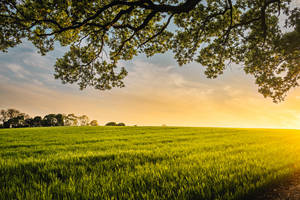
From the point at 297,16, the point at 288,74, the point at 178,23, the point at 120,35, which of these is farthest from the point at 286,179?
the point at 288,74

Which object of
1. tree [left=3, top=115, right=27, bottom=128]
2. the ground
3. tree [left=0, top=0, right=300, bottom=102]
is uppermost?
tree [left=0, top=0, right=300, bottom=102]

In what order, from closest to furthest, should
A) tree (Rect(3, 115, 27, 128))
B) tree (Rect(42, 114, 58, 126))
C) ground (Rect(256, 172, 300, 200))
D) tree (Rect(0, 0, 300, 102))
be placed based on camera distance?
ground (Rect(256, 172, 300, 200)), tree (Rect(0, 0, 300, 102)), tree (Rect(3, 115, 27, 128)), tree (Rect(42, 114, 58, 126))

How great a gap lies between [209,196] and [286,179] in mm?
2802

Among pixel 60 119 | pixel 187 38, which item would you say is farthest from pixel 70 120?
pixel 187 38

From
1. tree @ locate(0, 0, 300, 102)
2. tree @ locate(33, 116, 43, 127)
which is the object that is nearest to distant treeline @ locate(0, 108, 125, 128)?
tree @ locate(33, 116, 43, 127)

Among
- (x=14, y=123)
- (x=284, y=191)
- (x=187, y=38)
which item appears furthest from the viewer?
(x=14, y=123)

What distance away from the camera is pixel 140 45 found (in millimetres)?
10961

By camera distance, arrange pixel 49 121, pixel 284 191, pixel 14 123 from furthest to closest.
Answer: pixel 49 121 → pixel 14 123 → pixel 284 191

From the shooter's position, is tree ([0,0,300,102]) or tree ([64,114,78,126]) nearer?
tree ([0,0,300,102])

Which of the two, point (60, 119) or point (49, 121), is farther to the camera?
point (60, 119)

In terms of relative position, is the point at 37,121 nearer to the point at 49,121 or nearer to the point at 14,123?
the point at 49,121

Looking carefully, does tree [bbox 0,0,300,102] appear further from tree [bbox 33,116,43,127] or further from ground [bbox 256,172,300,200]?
tree [bbox 33,116,43,127]

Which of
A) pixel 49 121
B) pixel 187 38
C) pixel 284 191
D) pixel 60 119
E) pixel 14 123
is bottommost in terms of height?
pixel 14 123

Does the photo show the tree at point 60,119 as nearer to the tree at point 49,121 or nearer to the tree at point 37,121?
the tree at point 49,121
